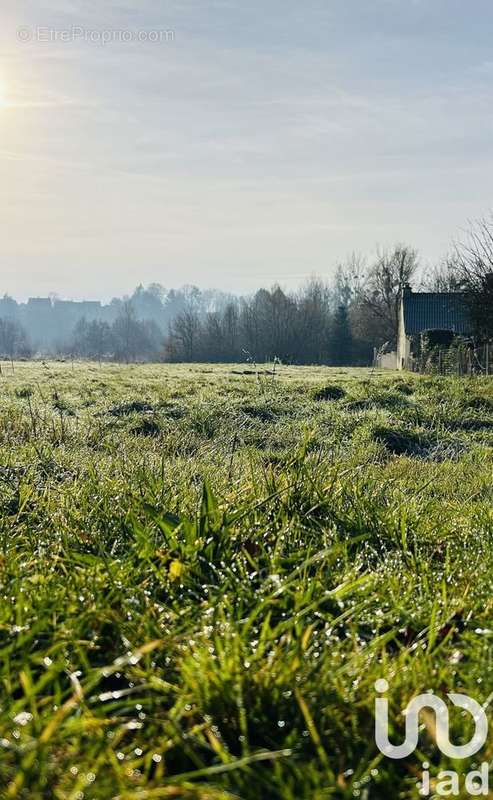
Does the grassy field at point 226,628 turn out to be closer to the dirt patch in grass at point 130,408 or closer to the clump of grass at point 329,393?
the dirt patch in grass at point 130,408

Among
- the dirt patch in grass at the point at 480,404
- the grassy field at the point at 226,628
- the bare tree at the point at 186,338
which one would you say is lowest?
the grassy field at the point at 226,628

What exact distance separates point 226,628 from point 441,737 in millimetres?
709

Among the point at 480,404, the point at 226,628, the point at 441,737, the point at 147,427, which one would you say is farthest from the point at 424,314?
the point at 441,737

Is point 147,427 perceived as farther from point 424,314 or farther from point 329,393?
point 424,314

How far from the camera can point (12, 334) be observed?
13262 centimetres

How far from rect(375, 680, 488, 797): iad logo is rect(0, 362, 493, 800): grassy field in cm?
3

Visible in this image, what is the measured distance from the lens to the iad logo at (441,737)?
5.68ft

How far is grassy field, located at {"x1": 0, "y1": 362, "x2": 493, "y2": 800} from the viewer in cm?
174

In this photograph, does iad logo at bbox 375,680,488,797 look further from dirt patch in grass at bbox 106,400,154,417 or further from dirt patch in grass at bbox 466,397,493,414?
dirt patch in grass at bbox 466,397,493,414

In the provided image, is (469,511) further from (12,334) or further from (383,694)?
(12,334)

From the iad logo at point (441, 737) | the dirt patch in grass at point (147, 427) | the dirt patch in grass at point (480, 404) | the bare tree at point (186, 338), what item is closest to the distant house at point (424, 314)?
the bare tree at point (186, 338)

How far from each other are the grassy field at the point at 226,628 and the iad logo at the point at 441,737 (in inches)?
1.1

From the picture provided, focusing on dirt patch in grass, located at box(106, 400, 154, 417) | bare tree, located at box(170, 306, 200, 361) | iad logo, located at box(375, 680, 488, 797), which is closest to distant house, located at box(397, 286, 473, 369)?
bare tree, located at box(170, 306, 200, 361)

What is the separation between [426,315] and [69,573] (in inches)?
1871
